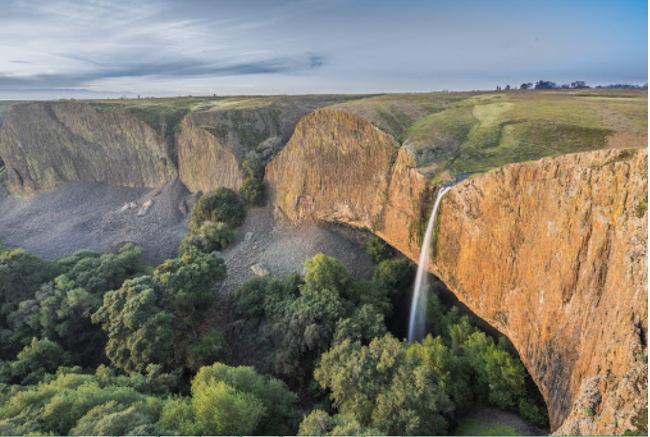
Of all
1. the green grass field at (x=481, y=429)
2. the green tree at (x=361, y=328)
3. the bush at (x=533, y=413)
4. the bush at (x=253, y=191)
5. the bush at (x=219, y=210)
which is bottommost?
the green grass field at (x=481, y=429)

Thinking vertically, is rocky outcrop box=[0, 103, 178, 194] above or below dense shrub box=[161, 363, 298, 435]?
above

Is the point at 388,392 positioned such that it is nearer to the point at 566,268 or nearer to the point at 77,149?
the point at 566,268

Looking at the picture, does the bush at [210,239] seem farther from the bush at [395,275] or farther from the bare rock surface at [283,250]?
the bush at [395,275]

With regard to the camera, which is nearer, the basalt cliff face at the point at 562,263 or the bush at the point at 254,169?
the basalt cliff face at the point at 562,263

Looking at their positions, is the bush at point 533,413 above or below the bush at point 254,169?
below

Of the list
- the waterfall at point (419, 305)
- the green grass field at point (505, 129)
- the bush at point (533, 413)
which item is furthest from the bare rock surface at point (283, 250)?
the bush at point (533, 413)

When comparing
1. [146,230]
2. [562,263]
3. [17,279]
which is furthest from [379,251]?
[146,230]

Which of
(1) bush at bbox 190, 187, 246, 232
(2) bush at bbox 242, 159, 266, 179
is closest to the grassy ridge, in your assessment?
(2) bush at bbox 242, 159, 266, 179

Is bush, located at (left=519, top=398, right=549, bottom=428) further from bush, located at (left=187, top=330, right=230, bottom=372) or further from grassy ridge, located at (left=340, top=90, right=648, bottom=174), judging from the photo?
bush, located at (left=187, top=330, right=230, bottom=372)
